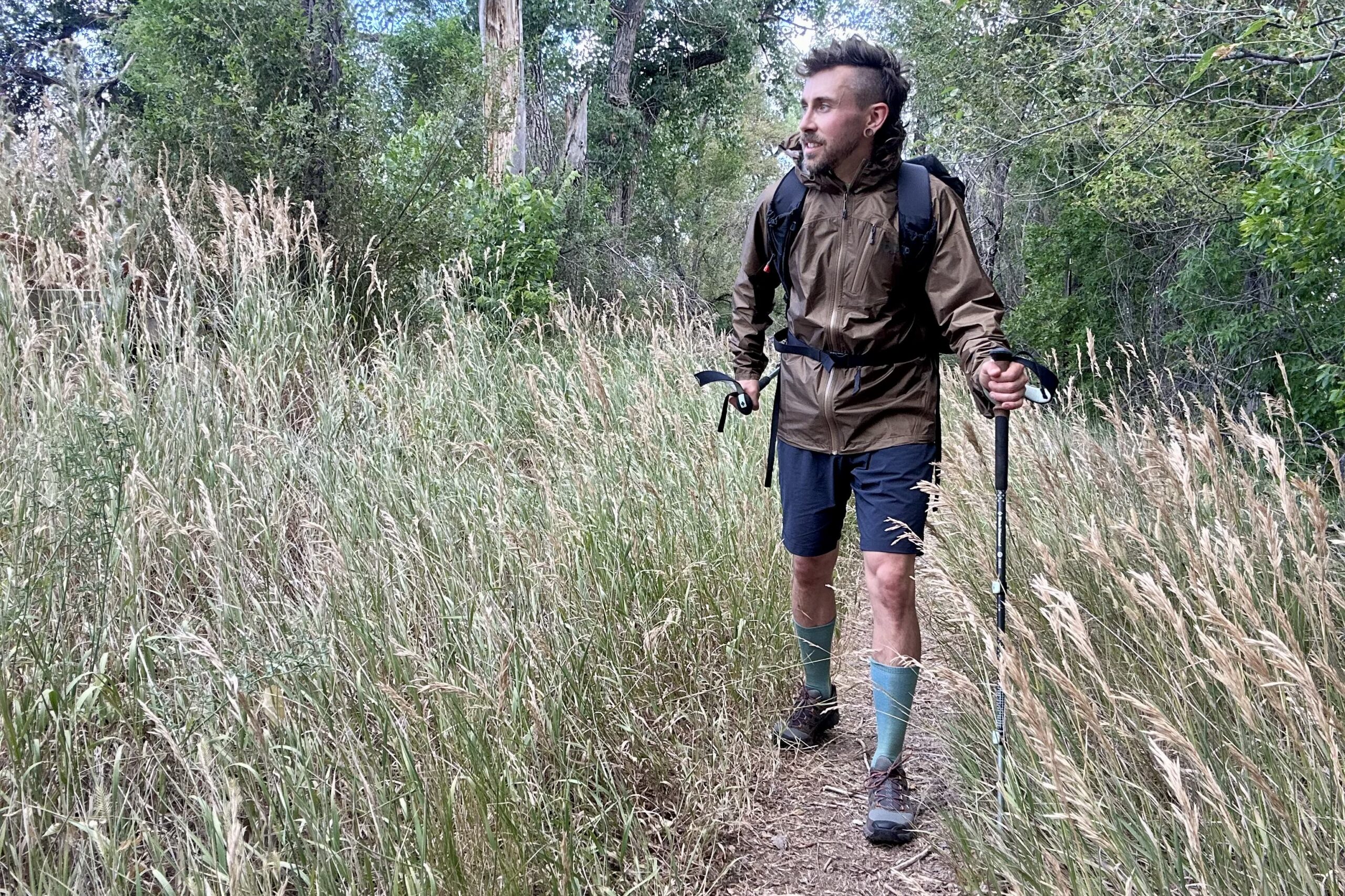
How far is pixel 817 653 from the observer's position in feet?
9.98

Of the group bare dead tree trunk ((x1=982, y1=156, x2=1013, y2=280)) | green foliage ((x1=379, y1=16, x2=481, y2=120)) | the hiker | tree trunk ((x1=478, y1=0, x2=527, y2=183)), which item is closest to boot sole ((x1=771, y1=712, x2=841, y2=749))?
the hiker

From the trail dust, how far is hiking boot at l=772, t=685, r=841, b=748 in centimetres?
4

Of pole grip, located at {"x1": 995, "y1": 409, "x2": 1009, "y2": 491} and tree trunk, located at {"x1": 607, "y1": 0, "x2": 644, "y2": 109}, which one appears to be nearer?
pole grip, located at {"x1": 995, "y1": 409, "x2": 1009, "y2": 491}

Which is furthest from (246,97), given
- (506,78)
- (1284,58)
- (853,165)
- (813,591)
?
(1284,58)

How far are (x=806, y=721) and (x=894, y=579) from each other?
0.75m

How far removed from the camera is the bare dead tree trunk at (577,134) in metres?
12.6

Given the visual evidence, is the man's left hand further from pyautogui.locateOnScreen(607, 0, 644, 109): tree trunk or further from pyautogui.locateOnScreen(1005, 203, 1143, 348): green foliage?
pyautogui.locateOnScreen(607, 0, 644, 109): tree trunk

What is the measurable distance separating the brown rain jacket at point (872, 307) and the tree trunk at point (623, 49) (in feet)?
47.5

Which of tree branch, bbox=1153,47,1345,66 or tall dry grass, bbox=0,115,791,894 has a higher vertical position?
tree branch, bbox=1153,47,1345,66

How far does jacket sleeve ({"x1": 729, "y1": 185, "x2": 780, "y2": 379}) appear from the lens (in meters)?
3.05

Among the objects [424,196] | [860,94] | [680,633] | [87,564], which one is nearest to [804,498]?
[680,633]

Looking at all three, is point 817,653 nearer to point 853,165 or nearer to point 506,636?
Answer: point 506,636

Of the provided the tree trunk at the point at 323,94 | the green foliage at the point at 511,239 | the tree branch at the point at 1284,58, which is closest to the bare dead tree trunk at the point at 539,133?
the green foliage at the point at 511,239

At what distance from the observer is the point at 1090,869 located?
1.70m
